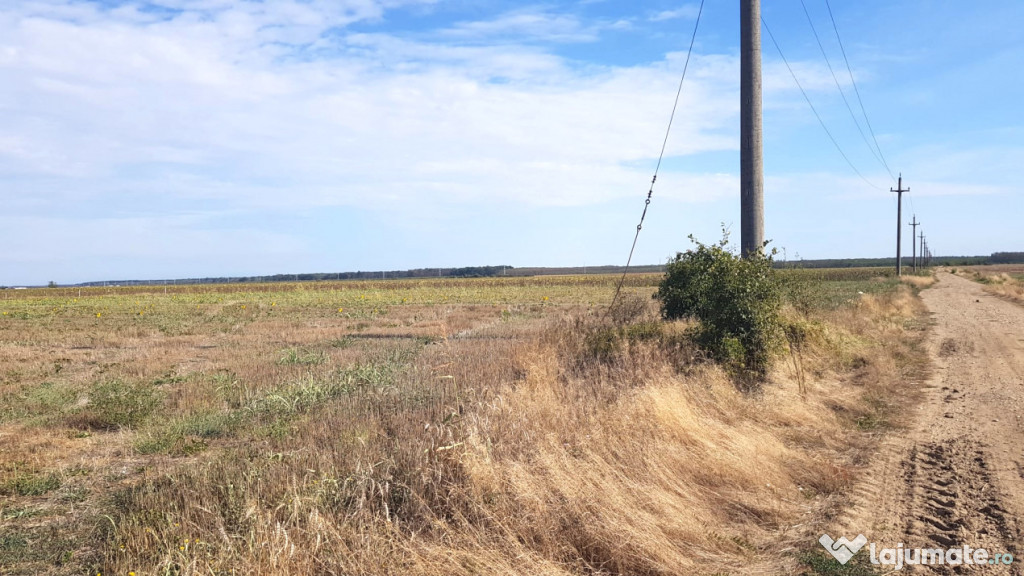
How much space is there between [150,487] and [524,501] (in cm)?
335

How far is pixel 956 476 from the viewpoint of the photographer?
645 cm

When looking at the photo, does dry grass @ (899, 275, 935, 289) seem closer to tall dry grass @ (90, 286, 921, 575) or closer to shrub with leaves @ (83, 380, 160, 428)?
tall dry grass @ (90, 286, 921, 575)

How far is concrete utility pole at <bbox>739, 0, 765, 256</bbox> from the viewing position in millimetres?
13188

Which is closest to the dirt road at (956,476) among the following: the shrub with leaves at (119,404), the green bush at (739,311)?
the green bush at (739,311)

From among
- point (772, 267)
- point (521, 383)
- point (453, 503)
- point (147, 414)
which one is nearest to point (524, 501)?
point (453, 503)

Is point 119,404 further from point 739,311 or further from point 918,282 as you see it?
point 918,282

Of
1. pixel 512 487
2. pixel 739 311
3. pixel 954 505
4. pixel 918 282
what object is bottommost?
pixel 954 505

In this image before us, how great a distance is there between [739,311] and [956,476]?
15.6 feet

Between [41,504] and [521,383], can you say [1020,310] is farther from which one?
[41,504]

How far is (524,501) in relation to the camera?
4.91 m

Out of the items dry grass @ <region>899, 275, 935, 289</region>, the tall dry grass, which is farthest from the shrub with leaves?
dry grass @ <region>899, 275, 935, 289</region>

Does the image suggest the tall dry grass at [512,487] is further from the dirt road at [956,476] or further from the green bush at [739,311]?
the green bush at [739,311]

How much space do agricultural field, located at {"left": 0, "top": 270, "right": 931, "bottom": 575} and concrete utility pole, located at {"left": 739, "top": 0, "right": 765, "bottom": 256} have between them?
4.21 feet

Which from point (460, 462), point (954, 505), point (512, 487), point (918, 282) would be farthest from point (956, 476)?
point (918, 282)
